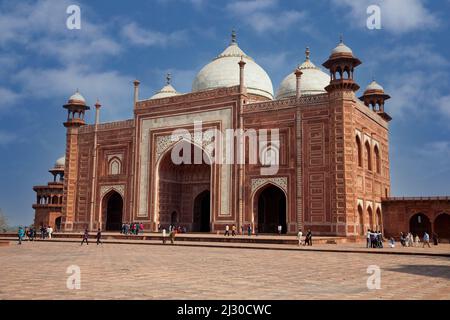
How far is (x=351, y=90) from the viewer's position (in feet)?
69.9

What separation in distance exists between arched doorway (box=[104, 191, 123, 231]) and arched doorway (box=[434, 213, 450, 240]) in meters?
18.3

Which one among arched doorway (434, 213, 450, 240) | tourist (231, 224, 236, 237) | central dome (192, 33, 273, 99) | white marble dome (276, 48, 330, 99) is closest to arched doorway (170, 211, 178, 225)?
tourist (231, 224, 236, 237)

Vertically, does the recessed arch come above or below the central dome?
below

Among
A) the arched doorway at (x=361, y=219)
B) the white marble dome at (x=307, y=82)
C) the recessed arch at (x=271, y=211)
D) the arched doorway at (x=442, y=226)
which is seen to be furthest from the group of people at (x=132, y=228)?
the arched doorway at (x=442, y=226)

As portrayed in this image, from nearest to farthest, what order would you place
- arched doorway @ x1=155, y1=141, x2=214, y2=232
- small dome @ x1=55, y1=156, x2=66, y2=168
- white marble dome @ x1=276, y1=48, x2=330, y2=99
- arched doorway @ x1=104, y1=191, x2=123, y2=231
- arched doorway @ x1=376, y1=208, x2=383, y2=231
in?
1. arched doorway @ x1=376, y1=208, x2=383, y2=231
2. arched doorway @ x1=155, y1=141, x2=214, y2=232
3. white marble dome @ x1=276, y1=48, x2=330, y2=99
4. arched doorway @ x1=104, y1=191, x2=123, y2=231
5. small dome @ x1=55, y1=156, x2=66, y2=168

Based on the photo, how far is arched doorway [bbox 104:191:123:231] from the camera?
29.6m

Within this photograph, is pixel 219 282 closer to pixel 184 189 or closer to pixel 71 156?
pixel 184 189

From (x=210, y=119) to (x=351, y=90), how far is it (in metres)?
7.48

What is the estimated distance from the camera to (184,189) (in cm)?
2828

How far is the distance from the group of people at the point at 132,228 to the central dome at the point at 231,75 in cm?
911

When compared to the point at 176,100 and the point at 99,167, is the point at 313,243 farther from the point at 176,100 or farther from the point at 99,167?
the point at 99,167

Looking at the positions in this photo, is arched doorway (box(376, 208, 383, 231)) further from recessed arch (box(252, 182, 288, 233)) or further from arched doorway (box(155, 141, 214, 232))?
arched doorway (box(155, 141, 214, 232))

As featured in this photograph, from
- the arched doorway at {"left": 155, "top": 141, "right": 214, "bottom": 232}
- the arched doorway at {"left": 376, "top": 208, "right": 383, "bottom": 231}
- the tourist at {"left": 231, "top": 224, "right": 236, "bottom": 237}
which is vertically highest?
the arched doorway at {"left": 155, "top": 141, "right": 214, "bottom": 232}
